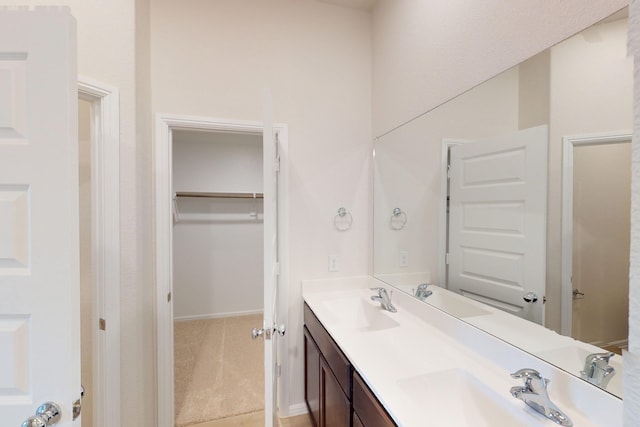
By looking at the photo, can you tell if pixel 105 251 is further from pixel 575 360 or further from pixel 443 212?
pixel 575 360

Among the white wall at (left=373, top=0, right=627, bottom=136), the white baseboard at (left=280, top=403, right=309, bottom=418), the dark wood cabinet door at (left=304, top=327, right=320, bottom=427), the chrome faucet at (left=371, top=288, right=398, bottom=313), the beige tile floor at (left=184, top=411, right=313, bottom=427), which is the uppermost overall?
the white wall at (left=373, top=0, right=627, bottom=136)

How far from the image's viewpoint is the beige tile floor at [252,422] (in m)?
1.84

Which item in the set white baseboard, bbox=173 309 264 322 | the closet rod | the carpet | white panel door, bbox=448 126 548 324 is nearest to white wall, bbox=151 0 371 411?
the carpet

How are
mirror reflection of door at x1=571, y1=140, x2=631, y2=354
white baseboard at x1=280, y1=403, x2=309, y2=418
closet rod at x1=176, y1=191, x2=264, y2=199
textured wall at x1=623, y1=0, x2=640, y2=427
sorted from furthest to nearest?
closet rod at x1=176, y1=191, x2=264, y2=199 → white baseboard at x1=280, y1=403, x2=309, y2=418 → mirror reflection of door at x1=571, y1=140, x2=631, y2=354 → textured wall at x1=623, y1=0, x2=640, y2=427

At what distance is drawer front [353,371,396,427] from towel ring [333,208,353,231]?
1.06 meters

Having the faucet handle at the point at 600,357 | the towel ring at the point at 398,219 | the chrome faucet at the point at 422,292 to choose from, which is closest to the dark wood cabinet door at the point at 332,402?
the chrome faucet at the point at 422,292

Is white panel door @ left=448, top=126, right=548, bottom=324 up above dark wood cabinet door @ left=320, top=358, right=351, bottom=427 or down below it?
above

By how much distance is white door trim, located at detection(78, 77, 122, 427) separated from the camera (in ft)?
4.40

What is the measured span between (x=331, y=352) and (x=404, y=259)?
0.76m

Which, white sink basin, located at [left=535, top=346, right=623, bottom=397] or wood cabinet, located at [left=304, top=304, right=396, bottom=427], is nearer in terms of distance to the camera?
white sink basin, located at [left=535, top=346, right=623, bottom=397]

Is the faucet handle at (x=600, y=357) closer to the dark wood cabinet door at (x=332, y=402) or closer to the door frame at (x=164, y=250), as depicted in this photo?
the dark wood cabinet door at (x=332, y=402)

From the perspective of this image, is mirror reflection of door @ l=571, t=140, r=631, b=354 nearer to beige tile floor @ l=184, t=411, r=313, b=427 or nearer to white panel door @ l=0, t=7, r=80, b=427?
white panel door @ l=0, t=7, r=80, b=427

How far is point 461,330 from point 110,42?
2.16 metres

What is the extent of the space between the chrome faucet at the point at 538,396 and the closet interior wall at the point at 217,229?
3.30 m
